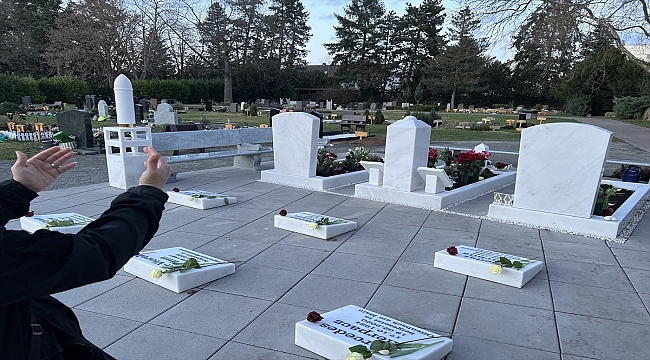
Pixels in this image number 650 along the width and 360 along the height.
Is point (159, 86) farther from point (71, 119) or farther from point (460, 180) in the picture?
Result: point (460, 180)

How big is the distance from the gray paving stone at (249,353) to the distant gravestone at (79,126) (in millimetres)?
11762

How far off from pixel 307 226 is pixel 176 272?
6.32 feet

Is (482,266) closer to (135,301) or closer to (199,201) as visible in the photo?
Answer: (135,301)

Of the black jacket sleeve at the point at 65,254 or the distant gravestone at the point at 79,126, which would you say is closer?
the black jacket sleeve at the point at 65,254

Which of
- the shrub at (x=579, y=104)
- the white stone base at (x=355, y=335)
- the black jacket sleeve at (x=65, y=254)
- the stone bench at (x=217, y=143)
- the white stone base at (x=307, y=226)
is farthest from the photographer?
the shrub at (x=579, y=104)

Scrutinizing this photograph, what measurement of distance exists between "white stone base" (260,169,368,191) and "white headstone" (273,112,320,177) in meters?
0.11

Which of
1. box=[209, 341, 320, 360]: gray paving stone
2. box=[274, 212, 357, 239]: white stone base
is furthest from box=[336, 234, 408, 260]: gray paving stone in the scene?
box=[209, 341, 320, 360]: gray paving stone

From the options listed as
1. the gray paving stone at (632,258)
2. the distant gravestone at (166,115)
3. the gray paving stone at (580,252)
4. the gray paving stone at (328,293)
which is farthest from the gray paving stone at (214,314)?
the distant gravestone at (166,115)

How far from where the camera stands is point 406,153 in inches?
283

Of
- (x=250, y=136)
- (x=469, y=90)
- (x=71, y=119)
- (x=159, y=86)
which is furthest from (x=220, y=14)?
(x=250, y=136)

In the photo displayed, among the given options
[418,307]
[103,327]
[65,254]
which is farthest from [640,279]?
[65,254]

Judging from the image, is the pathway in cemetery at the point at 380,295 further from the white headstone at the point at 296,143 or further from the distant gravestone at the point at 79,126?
the distant gravestone at the point at 79,126

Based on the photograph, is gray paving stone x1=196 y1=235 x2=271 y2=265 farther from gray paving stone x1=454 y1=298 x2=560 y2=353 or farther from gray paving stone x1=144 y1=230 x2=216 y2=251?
gray paving stone x1=454 y1=298 x2=560 y2=353

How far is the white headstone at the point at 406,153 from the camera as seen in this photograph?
7.10 m
